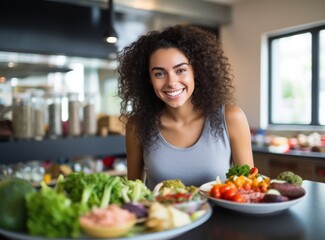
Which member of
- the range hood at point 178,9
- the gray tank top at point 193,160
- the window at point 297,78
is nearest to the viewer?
the gray tank top at point 193,160

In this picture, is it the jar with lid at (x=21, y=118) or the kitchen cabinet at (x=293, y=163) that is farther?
the kitchen cabinet at (x=293, y=163)

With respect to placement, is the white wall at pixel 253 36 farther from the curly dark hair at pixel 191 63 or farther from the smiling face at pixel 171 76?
the smiling face at pixel 171 76

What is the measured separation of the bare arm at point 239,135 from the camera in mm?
1329

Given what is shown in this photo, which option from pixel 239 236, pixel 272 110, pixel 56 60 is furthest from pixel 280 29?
pixel 239 236

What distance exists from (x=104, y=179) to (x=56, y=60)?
215 centimetres

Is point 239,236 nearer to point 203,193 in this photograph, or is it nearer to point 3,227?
point 203,193

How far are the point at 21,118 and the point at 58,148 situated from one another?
1.12ft

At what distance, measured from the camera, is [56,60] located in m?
2.68

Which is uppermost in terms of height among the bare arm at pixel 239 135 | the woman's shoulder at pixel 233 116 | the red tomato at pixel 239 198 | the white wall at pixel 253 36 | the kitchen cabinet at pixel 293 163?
the white wall at pixel 253 36

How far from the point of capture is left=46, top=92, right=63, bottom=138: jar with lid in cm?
236

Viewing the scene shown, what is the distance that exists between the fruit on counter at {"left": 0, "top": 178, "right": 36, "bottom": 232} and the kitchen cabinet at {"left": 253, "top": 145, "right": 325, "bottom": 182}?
92.2 inches

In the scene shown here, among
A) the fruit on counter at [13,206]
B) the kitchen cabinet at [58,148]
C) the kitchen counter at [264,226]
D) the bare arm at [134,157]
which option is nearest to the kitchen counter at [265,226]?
the kitchen counter at [264,226]

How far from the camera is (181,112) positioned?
1.40 metres

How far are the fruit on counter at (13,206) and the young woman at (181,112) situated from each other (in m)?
0.64
